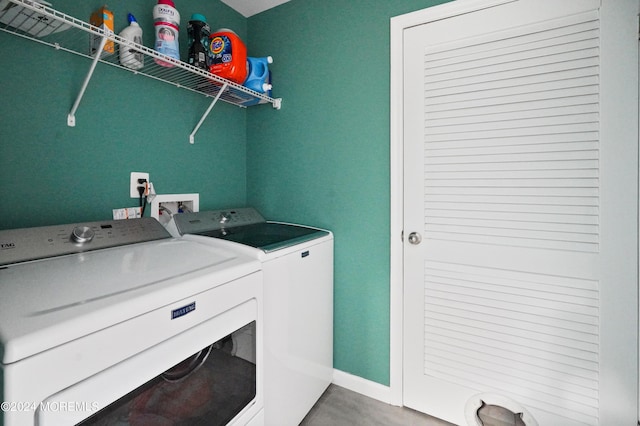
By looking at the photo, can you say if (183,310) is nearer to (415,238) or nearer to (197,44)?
(415,238)

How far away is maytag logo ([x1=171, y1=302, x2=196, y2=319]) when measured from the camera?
0.84m

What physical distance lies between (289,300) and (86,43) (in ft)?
5.05

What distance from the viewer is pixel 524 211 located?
1.43m

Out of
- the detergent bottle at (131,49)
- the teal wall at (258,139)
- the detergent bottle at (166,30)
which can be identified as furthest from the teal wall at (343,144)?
the detergent bottle at (131,49)

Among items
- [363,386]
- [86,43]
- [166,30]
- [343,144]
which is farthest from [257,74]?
[363,386]

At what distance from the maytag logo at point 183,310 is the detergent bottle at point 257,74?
154cm

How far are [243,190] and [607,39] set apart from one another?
2293mm

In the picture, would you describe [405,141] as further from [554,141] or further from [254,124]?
[254,124]

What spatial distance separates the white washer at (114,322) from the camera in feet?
1.90

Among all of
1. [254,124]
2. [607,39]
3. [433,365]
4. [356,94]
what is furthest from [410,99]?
[433,365]

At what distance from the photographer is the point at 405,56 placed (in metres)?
1.67

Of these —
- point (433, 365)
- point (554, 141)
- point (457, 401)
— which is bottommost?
point (457, 401)

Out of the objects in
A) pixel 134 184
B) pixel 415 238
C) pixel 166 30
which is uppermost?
pixel 166 30

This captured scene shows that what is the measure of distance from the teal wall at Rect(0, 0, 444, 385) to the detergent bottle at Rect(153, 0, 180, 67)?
0.26 metres
